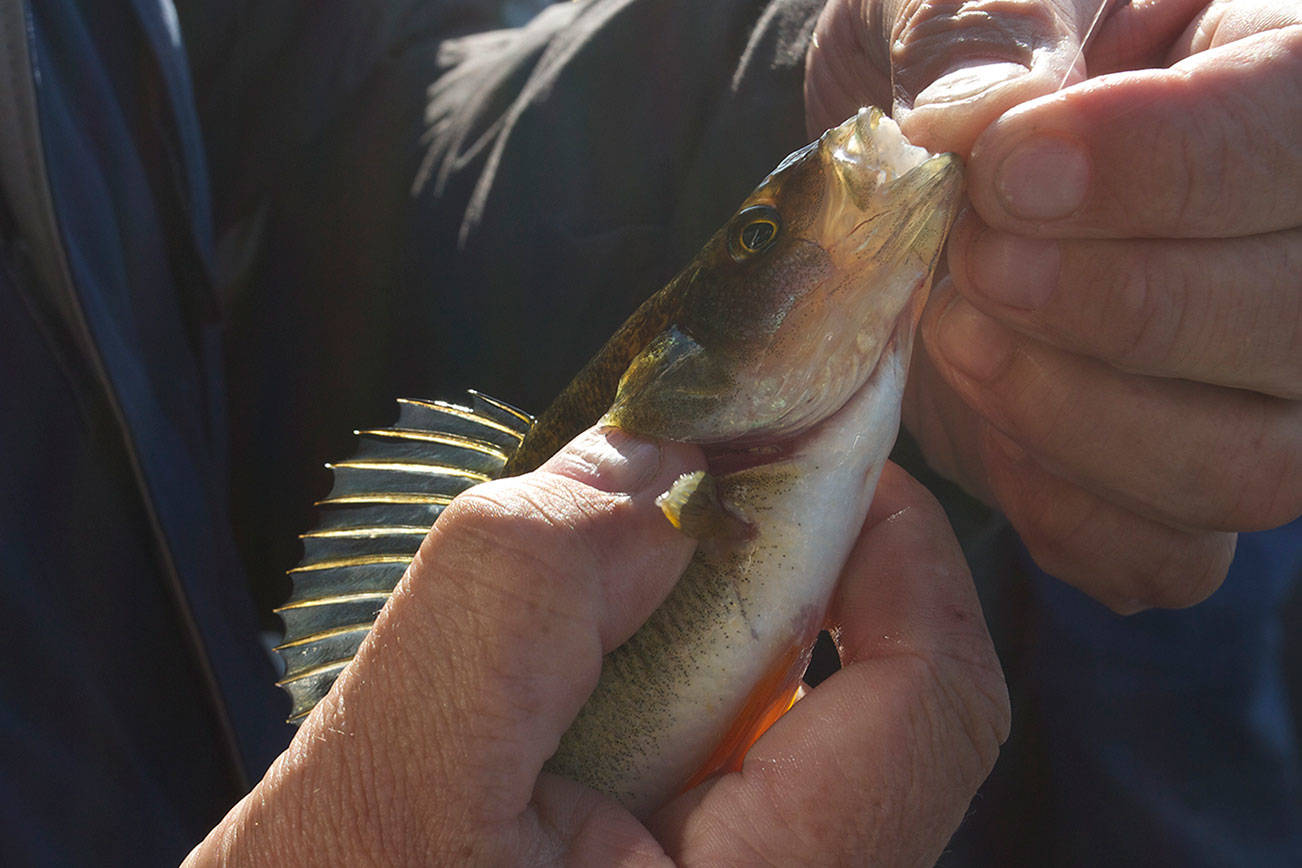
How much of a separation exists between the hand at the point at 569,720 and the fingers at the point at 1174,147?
2.06 ft

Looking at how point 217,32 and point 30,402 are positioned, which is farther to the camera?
point 217,32

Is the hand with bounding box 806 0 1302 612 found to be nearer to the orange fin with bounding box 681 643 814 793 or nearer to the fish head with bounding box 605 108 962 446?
the fish head with bounding box 605 108 962 446

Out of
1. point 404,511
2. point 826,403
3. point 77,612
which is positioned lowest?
point 77,612

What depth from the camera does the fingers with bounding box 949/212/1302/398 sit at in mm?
1383

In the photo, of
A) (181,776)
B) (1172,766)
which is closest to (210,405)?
(181,776)

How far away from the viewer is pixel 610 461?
55.2 inches

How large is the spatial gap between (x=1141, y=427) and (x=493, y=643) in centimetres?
115

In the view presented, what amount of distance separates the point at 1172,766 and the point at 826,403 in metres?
1.75

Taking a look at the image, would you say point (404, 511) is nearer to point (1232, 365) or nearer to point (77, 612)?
point (77, 612)

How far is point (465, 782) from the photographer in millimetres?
1236

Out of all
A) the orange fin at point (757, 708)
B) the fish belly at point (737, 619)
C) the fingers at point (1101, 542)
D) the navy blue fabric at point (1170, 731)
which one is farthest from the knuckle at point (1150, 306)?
the navy blue fabric at point (1170, 731)

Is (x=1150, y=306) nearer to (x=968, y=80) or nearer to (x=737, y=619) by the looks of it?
(x=968, y=80)

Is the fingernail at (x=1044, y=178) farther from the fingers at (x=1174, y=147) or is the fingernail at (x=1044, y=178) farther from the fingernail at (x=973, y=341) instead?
the fingernail at (x=973, y=341)

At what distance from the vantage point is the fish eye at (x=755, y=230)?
1.54m
